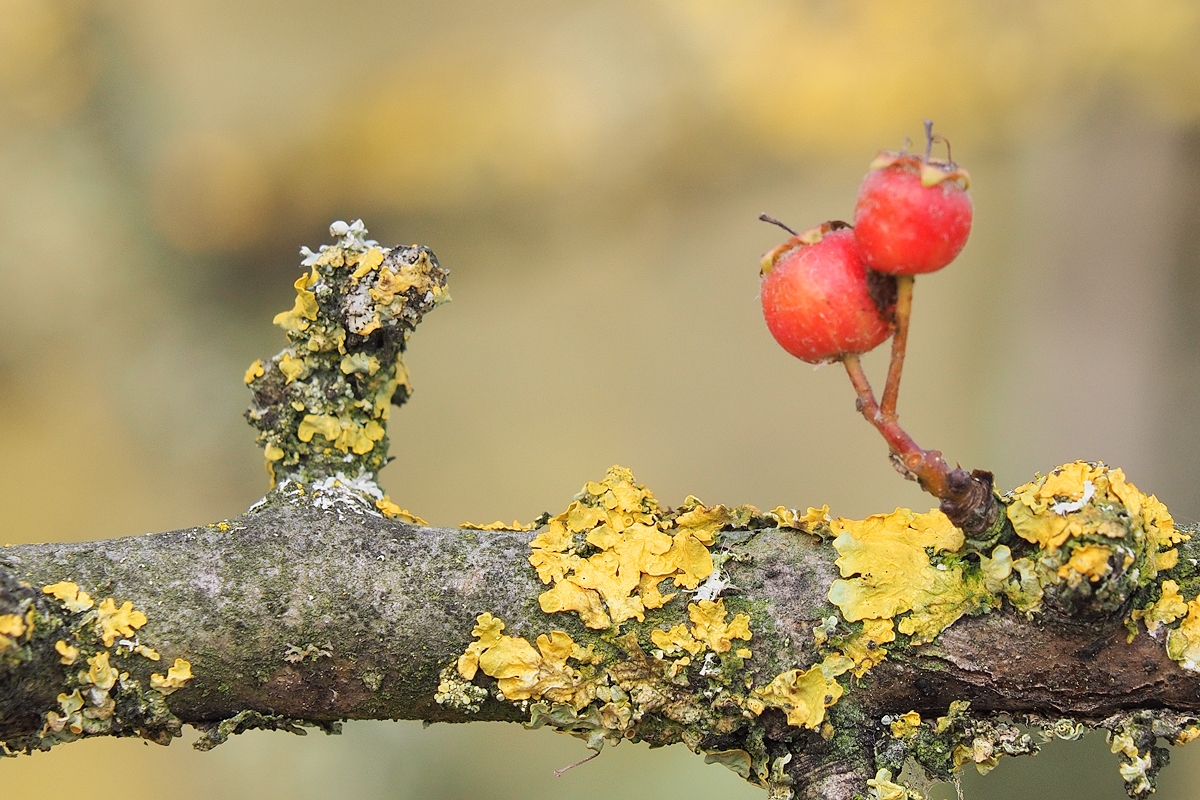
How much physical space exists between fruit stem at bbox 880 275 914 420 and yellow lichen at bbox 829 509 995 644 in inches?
5.0

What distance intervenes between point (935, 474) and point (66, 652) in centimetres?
44

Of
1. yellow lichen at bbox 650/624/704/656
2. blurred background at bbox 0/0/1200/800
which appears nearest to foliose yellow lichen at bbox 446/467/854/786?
yellow lichen at bbox 650/624/704/656

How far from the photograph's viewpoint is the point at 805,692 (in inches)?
21.4

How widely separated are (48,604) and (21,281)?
41.2 inches

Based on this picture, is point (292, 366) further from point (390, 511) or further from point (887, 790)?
point (887, 790)

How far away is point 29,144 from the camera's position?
1342 millimetres

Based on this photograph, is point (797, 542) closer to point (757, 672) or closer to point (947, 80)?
point (757, 672)

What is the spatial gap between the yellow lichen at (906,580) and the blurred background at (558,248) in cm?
87

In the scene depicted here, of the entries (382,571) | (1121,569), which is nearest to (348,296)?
(382,571)

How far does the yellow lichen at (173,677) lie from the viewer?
532mm

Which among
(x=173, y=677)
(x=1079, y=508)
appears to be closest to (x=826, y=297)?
(x=1079, y=508)

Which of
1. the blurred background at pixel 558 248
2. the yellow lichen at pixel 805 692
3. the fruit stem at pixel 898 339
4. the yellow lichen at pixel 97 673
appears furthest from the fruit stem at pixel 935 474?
the blurred background at pixel 558 248

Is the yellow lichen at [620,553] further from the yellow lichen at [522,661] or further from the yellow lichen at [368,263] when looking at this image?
the yellow lichen at [368,263]

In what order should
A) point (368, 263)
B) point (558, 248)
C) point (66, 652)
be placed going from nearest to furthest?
point (66, 652) < point (368, 263) < point (558, 248)
